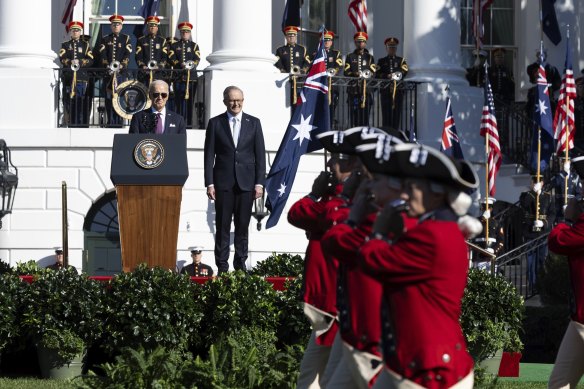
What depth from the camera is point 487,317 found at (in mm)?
15102

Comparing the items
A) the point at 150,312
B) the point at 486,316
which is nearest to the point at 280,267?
the point at 486,316

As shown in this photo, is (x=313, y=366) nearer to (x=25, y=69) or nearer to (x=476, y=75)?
(x=25, y=69)

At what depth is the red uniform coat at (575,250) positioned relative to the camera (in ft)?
36.5

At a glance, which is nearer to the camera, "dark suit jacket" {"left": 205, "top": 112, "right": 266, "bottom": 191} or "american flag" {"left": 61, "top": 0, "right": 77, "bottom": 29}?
"dark suit jacket" {"left": 205, "top": 112, "right": 266, "bottom": 191}

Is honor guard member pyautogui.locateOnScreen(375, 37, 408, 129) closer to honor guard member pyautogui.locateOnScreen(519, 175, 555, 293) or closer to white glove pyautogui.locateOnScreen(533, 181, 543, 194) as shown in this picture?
honor guard member pyautogui.locateOnScreen(519, 175, 555, 293)

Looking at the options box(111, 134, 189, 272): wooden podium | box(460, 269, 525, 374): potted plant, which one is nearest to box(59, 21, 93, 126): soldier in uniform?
box(111, 134, 189, 272): wooden podium

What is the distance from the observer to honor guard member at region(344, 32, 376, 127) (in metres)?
26.1

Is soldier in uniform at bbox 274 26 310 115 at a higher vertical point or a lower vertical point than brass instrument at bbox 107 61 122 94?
higher

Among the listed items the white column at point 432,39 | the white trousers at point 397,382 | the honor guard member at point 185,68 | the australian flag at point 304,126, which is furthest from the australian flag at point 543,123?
the white trousers at point 397,382

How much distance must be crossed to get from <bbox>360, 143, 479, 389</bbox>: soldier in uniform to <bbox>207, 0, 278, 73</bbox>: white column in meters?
17.5

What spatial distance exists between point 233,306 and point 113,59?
11.3 meters

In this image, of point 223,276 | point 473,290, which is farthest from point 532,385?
point 223,276

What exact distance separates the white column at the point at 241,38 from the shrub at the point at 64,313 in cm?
1095

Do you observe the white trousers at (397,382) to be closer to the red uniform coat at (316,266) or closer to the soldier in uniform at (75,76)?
the red uniform coat at (316,266)
